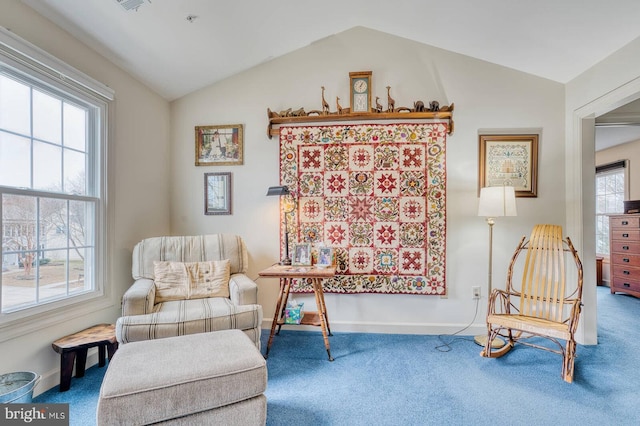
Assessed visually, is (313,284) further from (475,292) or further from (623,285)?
(623,285)

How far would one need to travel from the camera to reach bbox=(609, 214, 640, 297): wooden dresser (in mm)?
4012

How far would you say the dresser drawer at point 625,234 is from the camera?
13.2 feet

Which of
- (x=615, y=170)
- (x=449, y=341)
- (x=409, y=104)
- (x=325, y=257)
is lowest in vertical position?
(x=449, y=341)

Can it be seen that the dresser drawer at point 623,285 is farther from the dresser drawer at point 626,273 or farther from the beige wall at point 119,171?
the beige wall at point 119,171

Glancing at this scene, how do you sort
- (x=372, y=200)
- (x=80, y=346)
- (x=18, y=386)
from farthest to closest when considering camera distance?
1. (x=372, y=200)
2. (x=80, y=346)
3. (x=18, y=386)

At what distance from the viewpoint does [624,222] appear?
4.20m

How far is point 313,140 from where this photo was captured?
284 centimetres

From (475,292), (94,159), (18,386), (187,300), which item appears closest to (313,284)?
(187,300)

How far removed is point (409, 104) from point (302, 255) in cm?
178

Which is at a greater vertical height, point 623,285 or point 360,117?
point 360,117

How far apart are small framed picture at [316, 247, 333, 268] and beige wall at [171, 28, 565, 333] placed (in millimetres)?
397

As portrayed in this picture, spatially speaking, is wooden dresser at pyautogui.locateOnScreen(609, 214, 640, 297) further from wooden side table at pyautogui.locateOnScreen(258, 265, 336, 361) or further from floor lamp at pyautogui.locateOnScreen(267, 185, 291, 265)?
floor lamp at pyautogui.locateOnScreen(267, 185, 291, 265)

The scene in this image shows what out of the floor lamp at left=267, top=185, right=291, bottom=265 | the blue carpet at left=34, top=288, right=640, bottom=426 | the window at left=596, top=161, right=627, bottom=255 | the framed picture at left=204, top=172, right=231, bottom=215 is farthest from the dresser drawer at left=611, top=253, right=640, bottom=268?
the framed picture at left=204, top=172, right=231, bottom=215

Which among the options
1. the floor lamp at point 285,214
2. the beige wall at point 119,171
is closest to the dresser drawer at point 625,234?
the floor lamp at point 285,214
